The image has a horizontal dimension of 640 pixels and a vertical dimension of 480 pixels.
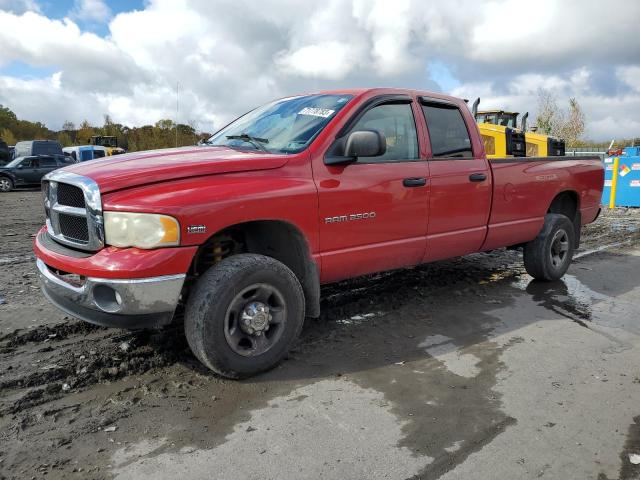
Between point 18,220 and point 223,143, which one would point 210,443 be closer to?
point 223,143

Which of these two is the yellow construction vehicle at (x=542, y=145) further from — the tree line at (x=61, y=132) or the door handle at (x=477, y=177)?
the tree line at (x=61, y=132)

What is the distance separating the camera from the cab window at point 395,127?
13.4 feet

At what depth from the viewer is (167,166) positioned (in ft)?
10.4

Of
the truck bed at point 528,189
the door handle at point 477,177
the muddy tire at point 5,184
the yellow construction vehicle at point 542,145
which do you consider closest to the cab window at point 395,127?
the door handle at point 477,177

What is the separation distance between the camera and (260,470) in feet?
8.08

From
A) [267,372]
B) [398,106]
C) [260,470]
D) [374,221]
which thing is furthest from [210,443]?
[398,106]

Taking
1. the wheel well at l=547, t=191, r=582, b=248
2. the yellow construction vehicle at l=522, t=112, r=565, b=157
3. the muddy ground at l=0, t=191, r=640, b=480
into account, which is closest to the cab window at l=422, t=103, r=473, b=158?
the muddy ground at l=0, t=191, r=640, b=480

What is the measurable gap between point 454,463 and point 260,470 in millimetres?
944

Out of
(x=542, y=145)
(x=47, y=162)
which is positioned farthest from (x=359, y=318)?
(x=47, y=162)

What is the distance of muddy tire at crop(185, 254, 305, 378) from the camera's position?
311cm

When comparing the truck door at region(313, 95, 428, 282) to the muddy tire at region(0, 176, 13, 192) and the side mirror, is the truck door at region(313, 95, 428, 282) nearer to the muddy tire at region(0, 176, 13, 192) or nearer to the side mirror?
the side mirror

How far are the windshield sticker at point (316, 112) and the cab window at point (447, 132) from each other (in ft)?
3.29

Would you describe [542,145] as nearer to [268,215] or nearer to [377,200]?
[377,200]

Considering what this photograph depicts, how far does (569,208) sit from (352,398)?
4.37 m
